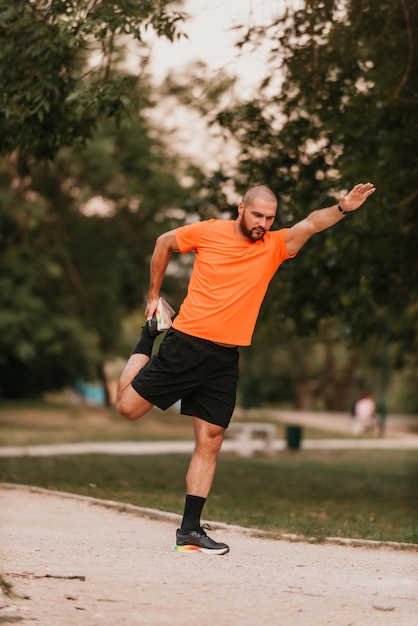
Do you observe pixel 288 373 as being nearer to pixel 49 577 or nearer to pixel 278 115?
pixel 278 115

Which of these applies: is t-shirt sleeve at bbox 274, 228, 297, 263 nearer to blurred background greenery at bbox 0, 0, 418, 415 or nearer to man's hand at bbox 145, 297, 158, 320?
man's hand at bbox 145, 297, 158, 320

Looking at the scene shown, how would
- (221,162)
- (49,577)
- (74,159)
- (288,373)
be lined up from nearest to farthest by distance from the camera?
1. (49,577)
2. (221,162)
3. (74,159)
4. (288,373)

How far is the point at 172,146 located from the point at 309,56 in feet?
94.2

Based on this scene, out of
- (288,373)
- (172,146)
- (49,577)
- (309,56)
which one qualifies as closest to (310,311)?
(309,56)

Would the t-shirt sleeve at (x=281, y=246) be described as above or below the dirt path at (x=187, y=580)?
Result: above

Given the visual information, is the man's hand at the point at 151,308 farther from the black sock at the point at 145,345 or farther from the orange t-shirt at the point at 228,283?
the orange t-shirt at the point at 228,283

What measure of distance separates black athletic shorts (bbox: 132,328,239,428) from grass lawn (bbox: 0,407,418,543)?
1.51 metres

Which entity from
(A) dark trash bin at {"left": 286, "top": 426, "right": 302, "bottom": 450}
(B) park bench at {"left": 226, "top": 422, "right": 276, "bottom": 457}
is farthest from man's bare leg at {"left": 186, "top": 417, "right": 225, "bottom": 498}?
(A) dark trash bin at {"left": 286, "top": 426, "right": 302, "bottom": 450}

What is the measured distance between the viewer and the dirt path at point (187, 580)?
562cm

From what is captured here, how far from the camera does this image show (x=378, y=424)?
44062 mm

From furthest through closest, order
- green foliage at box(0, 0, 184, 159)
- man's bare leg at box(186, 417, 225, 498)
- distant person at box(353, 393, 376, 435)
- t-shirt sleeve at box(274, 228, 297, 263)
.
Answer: distant person at box(353, 393, 376, 435), green foliage at box(0, 0, 184, 159), man's bare leg at box(186, 417, 225, 498), t-shirt sleeve at box(274, 228, 297, 263)

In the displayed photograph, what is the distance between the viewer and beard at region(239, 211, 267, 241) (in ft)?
24.2

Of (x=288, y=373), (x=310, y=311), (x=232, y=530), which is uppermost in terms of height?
(x=232, y=530)

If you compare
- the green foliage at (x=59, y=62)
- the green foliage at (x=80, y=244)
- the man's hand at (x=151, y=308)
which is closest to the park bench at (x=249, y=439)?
the green foliage at (x=80, y=244)
